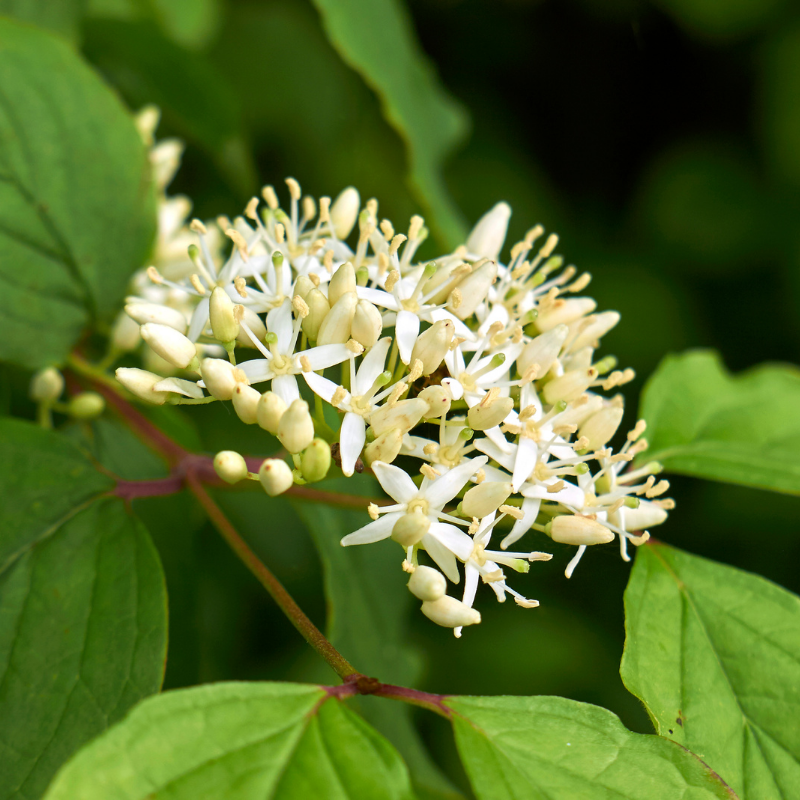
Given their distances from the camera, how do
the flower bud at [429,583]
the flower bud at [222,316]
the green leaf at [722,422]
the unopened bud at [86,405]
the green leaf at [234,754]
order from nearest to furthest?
the green leaf at [234,754]
the flower bud at [429,583]
the flower bud at [222,316]
the green leaf at [722,422]
the unopened bud at [86,405]

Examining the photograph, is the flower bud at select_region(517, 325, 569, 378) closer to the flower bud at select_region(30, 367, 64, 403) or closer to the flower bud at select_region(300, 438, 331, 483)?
the flower bud at select_region(300, 438, 331, 483)

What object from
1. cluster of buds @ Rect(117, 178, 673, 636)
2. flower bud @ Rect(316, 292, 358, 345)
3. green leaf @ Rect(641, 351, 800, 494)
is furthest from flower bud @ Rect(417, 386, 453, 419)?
green leaf @ Rect(641, 351, 800, 494)

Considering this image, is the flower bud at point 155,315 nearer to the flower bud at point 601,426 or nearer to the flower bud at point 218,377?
the flower bud at point 218,377

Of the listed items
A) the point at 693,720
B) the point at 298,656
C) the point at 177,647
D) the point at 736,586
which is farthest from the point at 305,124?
the point at 693,720

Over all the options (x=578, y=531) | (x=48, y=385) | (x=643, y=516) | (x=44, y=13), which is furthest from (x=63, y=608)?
(x=44, y=13)

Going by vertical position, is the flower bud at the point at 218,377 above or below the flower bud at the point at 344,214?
below

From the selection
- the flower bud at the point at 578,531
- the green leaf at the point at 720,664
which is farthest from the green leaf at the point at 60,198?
the green leaf at the point at 720,664
